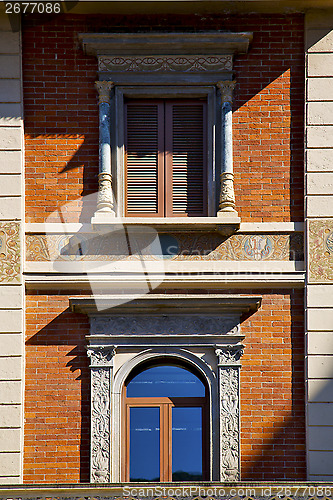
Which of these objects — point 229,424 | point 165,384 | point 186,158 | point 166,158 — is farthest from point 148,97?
point 229,424

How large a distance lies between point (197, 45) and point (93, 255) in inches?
138

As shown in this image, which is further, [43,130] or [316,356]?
[43,130]

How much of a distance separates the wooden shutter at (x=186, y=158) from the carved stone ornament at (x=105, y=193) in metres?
0.90

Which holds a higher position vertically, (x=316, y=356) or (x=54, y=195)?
(x=54, y=195)

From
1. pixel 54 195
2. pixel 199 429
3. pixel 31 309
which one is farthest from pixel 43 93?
pixel 199 429

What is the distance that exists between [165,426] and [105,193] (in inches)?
135

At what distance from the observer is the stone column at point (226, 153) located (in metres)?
13.3

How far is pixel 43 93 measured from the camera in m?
13.7

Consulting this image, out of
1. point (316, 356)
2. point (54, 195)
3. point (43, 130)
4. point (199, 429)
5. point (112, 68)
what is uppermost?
point (112, 68)

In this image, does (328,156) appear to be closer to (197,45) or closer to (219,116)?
(219,116)

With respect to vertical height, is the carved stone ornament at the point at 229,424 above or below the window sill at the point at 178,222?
below

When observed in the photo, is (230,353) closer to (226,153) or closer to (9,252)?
(226,153)

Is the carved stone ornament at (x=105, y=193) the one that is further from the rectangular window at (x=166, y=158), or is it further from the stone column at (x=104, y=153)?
the rectangular window at (x=166, y=158)

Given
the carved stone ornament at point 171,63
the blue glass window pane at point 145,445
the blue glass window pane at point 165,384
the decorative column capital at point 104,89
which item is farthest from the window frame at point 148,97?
the blue glass window pane at point 145,445
